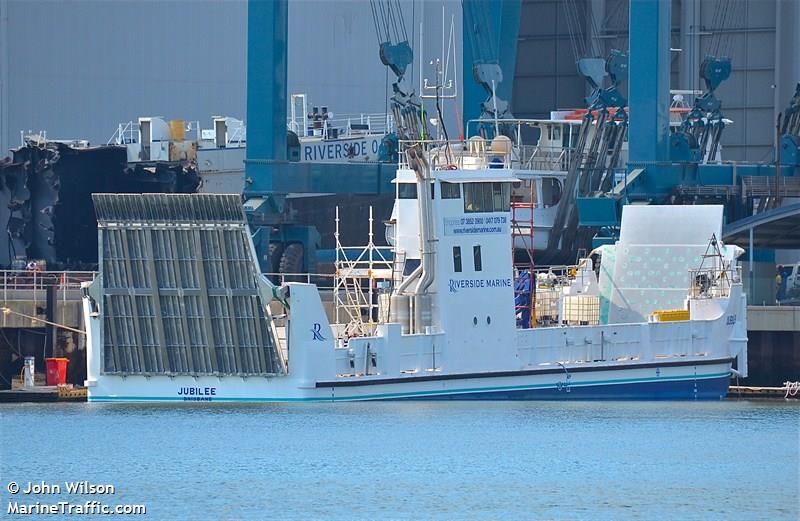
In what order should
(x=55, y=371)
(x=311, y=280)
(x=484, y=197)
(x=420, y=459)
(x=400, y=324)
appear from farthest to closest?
(x=311, y=280) → (x=55, y=371) → (x=484, y=197) → (x=400, y=324) → (x=420, y=459)

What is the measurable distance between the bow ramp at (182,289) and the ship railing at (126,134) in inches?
777

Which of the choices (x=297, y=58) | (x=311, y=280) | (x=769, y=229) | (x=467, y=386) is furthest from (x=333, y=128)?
(x=467, y=386)

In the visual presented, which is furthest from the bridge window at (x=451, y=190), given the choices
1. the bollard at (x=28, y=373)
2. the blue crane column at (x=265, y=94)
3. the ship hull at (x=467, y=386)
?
the blue crane column at (x=265, y=94)

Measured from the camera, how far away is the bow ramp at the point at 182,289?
3356 centimetres

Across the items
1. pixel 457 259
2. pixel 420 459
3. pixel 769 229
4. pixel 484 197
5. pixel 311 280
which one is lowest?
pixel 420 459

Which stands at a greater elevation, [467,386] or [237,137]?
[237,137]

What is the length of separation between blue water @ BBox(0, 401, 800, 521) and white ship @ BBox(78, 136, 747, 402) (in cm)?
59

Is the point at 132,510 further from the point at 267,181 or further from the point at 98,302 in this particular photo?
the point at 267,181

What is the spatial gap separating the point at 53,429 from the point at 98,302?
2.31 meters

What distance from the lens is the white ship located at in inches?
1328

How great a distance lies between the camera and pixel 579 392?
37.2m

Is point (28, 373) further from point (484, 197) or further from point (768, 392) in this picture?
point (768, 392)

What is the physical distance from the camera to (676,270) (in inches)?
1588

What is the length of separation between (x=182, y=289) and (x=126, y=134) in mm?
24406
